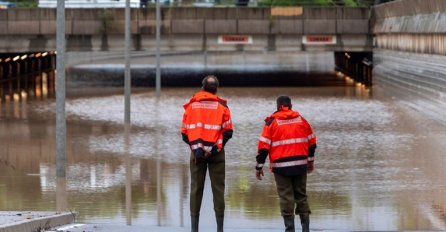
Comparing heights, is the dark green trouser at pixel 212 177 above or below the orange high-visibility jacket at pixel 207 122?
below

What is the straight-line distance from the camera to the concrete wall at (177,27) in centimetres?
5072

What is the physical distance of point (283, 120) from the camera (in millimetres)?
11805

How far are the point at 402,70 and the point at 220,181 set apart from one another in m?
32.8

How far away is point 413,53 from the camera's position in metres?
40.8

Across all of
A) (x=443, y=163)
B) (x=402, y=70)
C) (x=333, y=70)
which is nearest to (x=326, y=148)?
(x=443, y=163)

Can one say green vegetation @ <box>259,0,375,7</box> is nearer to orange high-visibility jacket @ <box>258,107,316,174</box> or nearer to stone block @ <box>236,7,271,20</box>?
stone block @ <box>236,7,271,20</box>

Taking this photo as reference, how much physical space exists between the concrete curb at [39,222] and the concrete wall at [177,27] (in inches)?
1505

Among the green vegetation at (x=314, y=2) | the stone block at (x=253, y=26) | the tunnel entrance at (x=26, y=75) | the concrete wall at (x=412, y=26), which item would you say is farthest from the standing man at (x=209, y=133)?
the green vegetation at (x=314, y=2)

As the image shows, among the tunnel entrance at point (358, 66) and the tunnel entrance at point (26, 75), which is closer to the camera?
the tunnel entrance at point (26, 75)

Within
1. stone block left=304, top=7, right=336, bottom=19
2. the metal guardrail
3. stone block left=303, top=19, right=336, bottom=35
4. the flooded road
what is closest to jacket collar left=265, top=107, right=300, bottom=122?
the flooded road

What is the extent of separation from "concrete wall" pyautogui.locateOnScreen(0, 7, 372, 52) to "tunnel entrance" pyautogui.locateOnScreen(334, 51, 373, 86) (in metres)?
4.87

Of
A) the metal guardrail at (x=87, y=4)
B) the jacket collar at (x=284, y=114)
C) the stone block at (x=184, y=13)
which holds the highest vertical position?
the metal guardrail at (x=87, y=4)

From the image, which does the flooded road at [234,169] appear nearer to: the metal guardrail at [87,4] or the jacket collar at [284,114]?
the jacket collar at [284,114]

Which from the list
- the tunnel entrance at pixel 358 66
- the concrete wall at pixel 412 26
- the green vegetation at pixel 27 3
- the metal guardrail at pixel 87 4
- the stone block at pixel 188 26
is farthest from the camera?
the tunnel entrance at pixel 358 66
